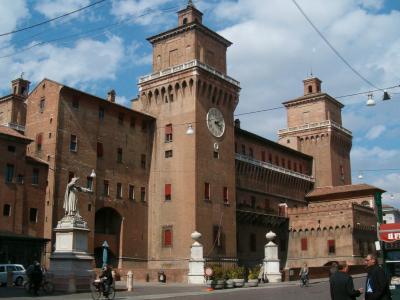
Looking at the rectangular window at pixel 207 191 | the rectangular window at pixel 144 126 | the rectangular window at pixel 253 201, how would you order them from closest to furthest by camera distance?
the rectangular window at pixel 207 191
the rectangular window at pixel 144 126
the rectangular window at pixel 253 201

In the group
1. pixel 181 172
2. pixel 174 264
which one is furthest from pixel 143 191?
pixel 174 264

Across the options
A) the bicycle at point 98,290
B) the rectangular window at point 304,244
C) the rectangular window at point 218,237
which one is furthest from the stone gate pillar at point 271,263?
the rectangular window at point 304,244

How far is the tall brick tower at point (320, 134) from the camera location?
227ft

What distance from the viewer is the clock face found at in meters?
48.4

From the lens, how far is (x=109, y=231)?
45.1 meters

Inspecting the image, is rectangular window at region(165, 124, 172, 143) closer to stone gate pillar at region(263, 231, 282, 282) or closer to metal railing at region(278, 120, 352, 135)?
stone gate pillar at region(263, 231, 282, 282)

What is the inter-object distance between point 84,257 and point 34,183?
1674 centimetres

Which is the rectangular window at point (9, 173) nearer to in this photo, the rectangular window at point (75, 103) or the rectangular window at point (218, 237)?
the rectangular window at point (75, 103)

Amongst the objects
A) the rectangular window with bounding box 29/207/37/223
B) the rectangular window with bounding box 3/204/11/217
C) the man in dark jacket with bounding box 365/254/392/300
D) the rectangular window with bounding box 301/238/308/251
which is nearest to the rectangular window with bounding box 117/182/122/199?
the rectangular window with bounding box 29/207/37/223

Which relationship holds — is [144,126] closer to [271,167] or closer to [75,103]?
[75,103]

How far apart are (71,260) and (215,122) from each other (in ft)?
88.9

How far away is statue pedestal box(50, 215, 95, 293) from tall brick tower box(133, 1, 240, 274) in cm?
1998

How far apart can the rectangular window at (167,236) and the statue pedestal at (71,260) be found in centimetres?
2074

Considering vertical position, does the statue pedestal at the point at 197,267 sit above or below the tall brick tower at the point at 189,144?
below
